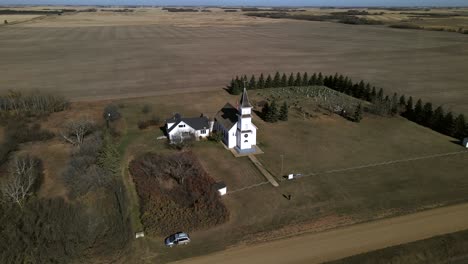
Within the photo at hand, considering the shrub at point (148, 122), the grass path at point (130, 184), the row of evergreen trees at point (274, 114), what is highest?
the row of evergreen trees at point (274, 114)

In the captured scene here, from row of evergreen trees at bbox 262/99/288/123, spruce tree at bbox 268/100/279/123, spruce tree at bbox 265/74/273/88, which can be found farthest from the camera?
spruce tree at bbox 265/74/273/88

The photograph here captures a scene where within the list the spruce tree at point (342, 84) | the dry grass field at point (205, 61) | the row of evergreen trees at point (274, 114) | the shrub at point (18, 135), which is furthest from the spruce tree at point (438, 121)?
the shrub at point (18, 135)

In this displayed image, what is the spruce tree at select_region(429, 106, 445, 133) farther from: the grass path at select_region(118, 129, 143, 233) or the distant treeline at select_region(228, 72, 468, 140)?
the grass path at select_region(118, 129, 143, 233)

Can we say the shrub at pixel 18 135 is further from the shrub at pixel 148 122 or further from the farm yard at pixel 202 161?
the shrub at pixel 148 122

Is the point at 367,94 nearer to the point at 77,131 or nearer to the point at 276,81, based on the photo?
the point at 276,81

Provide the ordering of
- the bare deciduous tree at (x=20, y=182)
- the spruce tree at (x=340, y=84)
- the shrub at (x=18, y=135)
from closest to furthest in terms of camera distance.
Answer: the bare deciduous tree at (x=20, y=182) < the shrub at (x=18, y=135) < the spruce tree at (x=340, y=84)

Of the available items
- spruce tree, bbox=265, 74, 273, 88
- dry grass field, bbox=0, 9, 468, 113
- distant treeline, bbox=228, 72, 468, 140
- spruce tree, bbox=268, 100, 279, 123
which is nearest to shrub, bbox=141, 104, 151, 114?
dry grass field, bbox=0, 9, 468, 113

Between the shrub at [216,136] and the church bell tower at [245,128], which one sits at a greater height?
the church bell tower at [245,128]

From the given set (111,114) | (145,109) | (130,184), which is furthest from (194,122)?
(111,114)
